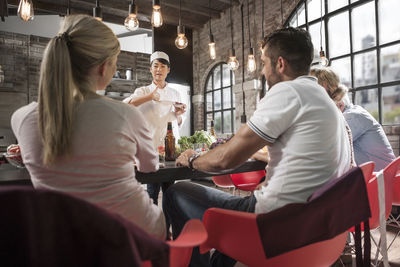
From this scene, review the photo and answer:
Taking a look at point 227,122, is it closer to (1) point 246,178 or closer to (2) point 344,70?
(2) point 344,70

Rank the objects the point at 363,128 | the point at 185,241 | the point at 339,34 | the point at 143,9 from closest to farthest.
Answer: the point at 185,241 → the point at 363,128 → the point at 339,34 → the point at 143,9

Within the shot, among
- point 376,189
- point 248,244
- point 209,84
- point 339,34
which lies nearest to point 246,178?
point 376,189

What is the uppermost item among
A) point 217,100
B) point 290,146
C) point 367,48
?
point 367,48

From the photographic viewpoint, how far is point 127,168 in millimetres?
928

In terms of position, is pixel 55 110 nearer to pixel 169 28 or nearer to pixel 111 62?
pixel 111 62

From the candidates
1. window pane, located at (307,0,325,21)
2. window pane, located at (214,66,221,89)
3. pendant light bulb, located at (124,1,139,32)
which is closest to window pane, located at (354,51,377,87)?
window pane, located at (307,0,325,21)

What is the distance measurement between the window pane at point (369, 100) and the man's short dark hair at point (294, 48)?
3643 mm

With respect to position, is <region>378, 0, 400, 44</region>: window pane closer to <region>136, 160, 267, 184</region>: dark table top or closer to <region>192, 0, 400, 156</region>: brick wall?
<region>192, 0, 400, 156</region>: brick wall

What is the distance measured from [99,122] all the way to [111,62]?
0.30 m

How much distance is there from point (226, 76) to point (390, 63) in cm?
371

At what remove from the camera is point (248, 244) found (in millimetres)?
1000

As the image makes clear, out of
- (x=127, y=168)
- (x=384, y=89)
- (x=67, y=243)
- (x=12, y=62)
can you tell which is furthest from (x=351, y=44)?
(x=12, y=62)

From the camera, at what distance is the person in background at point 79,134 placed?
849mm

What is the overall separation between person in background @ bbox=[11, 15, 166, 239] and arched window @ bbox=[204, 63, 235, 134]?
20.2ft
